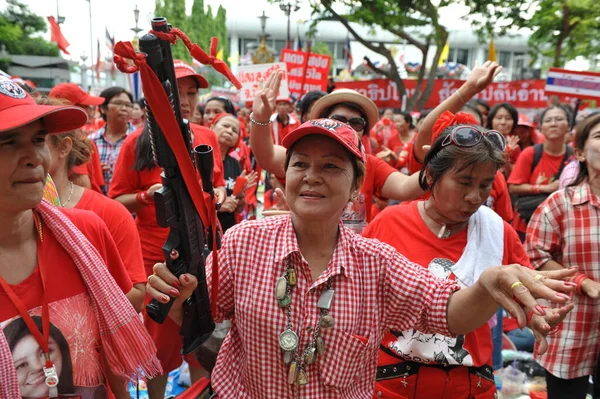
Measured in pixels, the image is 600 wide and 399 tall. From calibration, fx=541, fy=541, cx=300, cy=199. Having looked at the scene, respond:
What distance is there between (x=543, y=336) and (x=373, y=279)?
58 centimetres

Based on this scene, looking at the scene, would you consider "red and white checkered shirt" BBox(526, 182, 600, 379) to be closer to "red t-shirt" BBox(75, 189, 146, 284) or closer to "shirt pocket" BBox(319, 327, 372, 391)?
"shirt pocket" BBox(319, 327, 372, 391)

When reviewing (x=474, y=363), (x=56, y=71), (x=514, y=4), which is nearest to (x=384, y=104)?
(x=514, y=4)

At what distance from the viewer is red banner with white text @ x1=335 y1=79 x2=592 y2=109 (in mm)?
16141

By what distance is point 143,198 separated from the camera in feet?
11.5

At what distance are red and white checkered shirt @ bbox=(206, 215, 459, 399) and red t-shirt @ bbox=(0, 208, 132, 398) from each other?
0.42 metres

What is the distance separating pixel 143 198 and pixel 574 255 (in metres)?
2.63

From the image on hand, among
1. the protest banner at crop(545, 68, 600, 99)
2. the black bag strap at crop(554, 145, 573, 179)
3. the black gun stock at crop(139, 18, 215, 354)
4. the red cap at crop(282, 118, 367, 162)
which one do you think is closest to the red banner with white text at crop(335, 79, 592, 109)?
the protest banner at crop(545, 68, 600, 99)

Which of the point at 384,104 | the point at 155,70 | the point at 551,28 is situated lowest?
the point at 384,104

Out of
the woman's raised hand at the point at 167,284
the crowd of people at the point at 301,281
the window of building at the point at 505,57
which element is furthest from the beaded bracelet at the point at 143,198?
the window of building at the point at 505,57

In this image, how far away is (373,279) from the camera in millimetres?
1937

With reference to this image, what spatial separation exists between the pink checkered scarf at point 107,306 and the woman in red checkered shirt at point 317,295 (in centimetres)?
19

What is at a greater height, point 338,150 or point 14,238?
point 338,150

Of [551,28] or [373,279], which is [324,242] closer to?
[373,279]

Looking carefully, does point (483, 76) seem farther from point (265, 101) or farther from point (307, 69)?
point (307, 69)
